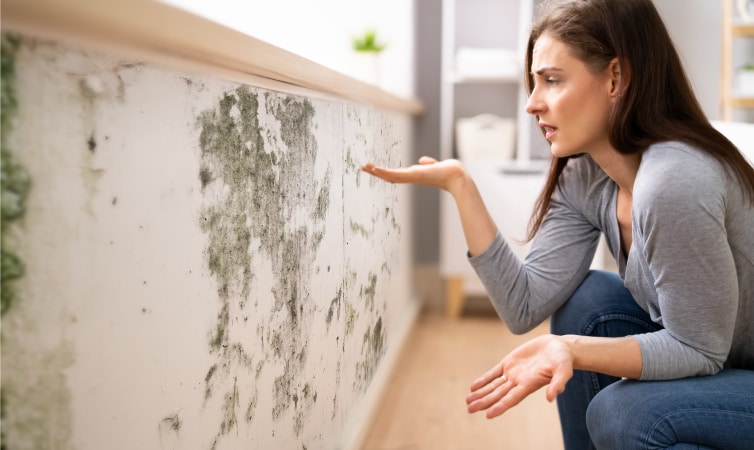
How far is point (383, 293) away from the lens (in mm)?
1811

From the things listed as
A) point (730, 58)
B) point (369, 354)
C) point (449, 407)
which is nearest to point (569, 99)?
point (369, 354)

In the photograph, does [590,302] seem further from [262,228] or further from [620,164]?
[262,228]

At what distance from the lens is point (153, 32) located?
1.94 feet

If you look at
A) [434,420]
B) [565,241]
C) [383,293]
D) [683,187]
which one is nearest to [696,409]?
[683,187]

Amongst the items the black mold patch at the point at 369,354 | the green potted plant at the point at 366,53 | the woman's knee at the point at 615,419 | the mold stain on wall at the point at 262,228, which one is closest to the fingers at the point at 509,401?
the woman's knee at the point at 615,419

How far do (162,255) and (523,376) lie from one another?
51 centimetres

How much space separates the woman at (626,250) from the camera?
39.2 inches

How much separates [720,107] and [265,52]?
114 inches

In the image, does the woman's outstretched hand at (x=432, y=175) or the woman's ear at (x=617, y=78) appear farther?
the woman's outstretched hand at (x=432, y=175)

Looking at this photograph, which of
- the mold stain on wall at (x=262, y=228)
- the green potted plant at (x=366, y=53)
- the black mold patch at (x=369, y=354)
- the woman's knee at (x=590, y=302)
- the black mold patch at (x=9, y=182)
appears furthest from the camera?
the green potted plant at (x=366, y=53)

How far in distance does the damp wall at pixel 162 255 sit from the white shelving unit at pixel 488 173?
188cm

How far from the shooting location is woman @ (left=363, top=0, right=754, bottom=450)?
995mm

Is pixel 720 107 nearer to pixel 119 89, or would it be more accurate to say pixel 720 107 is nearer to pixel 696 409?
pixel 696 409

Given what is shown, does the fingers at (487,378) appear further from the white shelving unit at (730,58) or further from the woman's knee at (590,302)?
the white shelving unit at (730,58)
